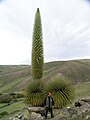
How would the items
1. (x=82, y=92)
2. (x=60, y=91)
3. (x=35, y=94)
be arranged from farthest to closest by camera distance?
(x=82, y=92)
(x=35, y=94)
(x=60, y=91)

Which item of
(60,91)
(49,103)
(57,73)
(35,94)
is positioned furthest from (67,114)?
(57,73)

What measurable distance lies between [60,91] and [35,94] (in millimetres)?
1829

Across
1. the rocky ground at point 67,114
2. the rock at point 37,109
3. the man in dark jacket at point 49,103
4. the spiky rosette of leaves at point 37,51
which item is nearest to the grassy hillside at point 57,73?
the rock at point 37,109

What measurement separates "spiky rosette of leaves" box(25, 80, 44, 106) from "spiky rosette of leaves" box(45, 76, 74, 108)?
55 centimetres

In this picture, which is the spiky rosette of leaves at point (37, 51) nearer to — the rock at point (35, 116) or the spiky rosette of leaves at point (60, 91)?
the spiky rosette of leaves at point (60, 91)

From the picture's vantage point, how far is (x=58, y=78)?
898 inches

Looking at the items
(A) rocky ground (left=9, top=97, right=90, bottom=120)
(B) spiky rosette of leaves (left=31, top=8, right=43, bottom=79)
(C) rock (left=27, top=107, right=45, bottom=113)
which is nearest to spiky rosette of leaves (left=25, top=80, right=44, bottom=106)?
(C) rock (left=27, top=107, right=45, bottom=113)

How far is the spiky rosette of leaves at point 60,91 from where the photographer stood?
21.6 m

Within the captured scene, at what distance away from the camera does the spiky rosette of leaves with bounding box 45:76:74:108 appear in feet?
70.9

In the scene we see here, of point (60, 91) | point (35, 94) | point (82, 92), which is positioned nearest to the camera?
point (60, 91)

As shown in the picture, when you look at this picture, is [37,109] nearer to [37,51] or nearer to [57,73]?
[37,51]

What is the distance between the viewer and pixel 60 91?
2184 cm

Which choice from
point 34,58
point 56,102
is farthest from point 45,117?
point 34,58

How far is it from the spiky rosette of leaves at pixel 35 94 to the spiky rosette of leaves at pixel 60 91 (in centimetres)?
55
